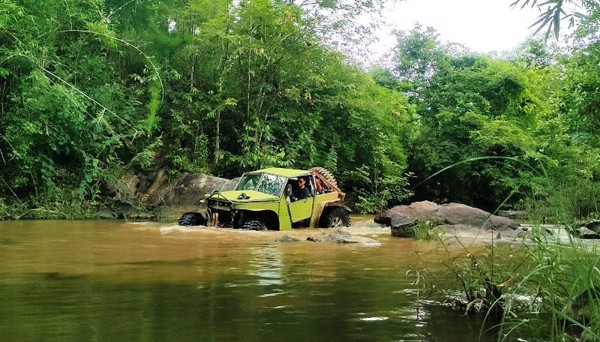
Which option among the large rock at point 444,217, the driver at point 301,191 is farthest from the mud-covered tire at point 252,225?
the large rock at point 444,217

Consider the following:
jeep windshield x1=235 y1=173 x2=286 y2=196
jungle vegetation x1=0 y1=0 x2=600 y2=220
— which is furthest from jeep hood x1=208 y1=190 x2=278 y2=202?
jungle vegetation x1=0 y1=0 x2=600 y2=220

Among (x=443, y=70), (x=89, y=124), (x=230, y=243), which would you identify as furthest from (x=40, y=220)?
(x=443, y=70)

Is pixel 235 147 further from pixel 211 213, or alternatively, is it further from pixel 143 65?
pixel 211 213

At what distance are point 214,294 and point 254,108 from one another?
580 inches

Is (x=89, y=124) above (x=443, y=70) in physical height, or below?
below

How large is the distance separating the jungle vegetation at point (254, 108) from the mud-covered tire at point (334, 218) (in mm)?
4300

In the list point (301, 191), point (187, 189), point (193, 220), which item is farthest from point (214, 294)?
point (187, 189)

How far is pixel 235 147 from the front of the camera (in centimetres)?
2016

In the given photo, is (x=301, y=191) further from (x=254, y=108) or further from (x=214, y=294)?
(x=214, y=294)

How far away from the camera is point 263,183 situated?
1322 centimetres

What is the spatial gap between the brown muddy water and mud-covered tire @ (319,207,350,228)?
157 inches

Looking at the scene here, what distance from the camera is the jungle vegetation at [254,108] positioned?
1517 centimetres

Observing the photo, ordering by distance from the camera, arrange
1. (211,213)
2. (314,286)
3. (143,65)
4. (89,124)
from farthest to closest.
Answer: (143,65) → (89,124) → (211,213) → (314,286)

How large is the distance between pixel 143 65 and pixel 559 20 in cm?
1839
